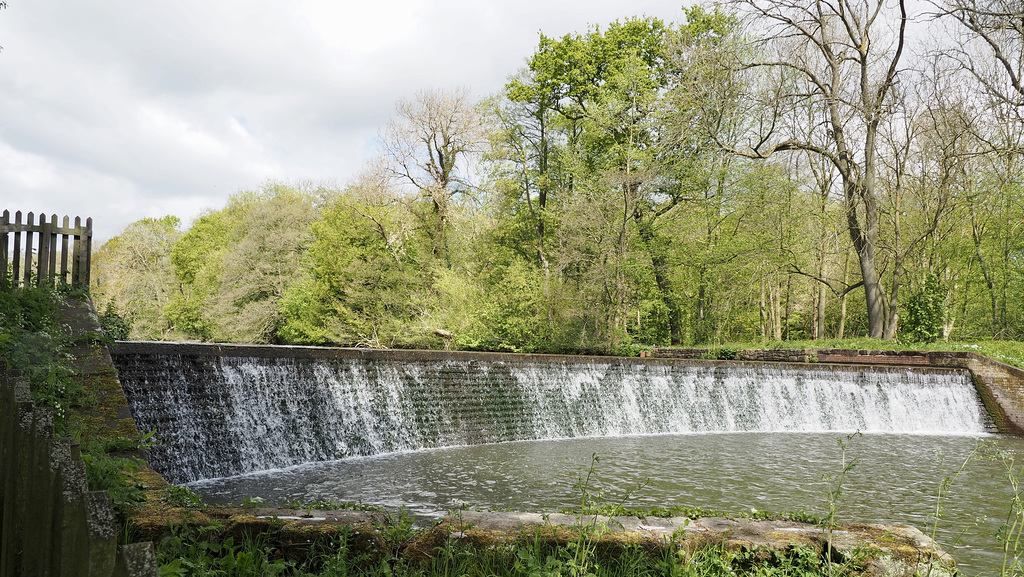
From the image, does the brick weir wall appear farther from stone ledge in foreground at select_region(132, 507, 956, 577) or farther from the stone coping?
stone ledge in foreground at select_region(132, 507, 956, 577)

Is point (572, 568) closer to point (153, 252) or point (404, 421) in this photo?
point (404, 421)

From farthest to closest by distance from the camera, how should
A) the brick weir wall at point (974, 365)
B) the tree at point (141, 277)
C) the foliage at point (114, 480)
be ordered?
the tree at point (141, 277), the brick weir wall at point (974, 365), the foliage at point (114, 480)

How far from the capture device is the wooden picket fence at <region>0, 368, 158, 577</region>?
1.11 meters

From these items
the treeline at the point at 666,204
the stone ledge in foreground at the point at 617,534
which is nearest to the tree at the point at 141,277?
the treeline at the point at 666,204

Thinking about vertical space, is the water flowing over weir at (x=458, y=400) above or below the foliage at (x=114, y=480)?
below

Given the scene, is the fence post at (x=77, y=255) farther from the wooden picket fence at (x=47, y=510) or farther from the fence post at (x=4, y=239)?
the wooden picket fence at (x=47, y=510)

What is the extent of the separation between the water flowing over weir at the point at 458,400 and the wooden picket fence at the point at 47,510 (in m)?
5.32

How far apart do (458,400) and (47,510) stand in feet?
28.3

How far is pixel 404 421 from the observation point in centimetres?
916

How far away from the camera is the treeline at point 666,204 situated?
18422 millimetres

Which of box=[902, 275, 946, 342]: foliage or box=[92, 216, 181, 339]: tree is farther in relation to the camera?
box=[92, 216, 181, 339]: tree

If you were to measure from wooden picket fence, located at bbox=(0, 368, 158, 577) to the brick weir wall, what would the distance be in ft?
45.6

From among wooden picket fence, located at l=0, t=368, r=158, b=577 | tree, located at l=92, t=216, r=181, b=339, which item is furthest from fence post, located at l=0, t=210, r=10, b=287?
tree, located at l=92, t=216, r=181, b=339

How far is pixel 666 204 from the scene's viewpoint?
22.6 m
